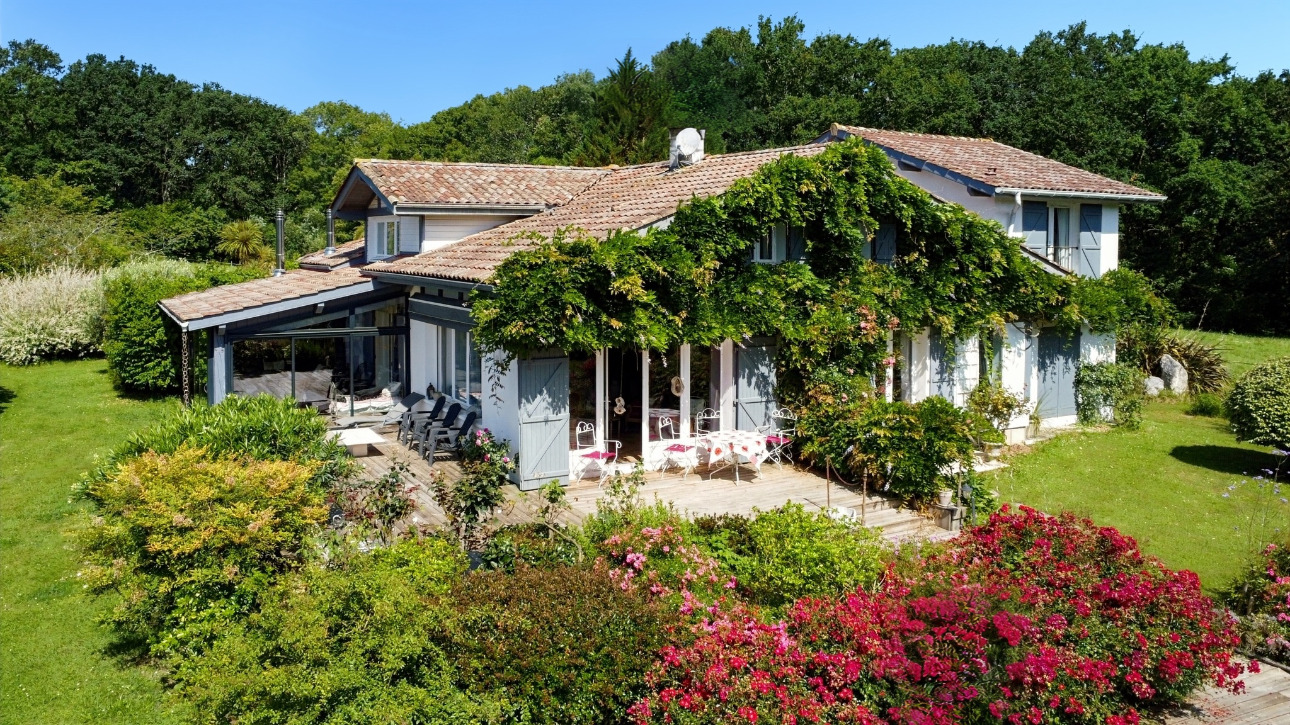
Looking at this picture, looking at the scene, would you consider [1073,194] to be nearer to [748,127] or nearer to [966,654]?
[966,654]

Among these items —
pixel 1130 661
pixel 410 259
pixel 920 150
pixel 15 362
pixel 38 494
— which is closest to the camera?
pixel 1130 661

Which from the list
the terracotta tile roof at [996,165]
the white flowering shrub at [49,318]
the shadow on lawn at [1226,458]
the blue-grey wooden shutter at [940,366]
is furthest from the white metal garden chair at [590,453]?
the white flowering shrub at [49,318]

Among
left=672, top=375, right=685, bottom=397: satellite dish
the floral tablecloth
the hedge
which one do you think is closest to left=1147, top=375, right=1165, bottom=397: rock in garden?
the floral tablecloth

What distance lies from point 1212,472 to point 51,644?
716 inches

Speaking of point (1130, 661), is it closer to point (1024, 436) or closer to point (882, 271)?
point (882, 271)

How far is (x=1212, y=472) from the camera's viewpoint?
16062 millimetres

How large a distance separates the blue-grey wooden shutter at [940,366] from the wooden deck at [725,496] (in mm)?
4075

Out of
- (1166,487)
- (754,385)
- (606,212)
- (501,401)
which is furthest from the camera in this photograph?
(606,212)

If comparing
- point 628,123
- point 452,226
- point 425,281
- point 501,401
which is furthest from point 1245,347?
point 425,281

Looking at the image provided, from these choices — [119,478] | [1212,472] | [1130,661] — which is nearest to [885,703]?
[1130,661]

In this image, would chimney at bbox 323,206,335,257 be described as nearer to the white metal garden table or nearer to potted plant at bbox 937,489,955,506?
the white metal garden table

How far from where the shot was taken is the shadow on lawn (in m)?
16.3

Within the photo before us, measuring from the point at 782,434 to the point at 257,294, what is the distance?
35.8ft

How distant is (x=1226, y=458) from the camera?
17078mm
